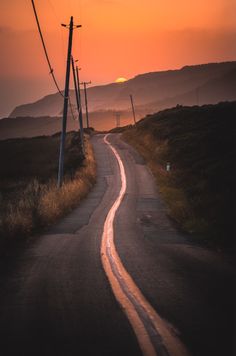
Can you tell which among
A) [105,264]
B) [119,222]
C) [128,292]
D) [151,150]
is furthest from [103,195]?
[151,150]

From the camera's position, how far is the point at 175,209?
18328mm

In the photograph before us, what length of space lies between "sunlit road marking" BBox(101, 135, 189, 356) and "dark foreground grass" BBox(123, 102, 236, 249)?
13.7 feet

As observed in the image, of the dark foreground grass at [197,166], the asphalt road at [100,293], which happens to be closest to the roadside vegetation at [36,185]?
the asphalt road at [100,293]

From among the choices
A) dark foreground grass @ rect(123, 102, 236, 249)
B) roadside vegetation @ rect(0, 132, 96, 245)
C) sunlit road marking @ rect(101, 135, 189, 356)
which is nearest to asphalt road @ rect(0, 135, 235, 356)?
sunlit road marking @ rect(101, 135, 189, 356)

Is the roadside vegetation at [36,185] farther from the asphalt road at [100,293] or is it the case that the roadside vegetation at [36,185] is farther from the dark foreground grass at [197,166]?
the dark foreground grass at [197,166]

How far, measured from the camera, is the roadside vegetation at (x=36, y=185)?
1329cm

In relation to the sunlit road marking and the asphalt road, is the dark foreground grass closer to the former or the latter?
→ the asphalt road

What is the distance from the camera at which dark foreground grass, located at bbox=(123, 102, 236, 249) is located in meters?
14.5

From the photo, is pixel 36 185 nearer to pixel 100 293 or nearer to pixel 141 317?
pixel 100 293

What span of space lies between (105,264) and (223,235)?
465 centimetres

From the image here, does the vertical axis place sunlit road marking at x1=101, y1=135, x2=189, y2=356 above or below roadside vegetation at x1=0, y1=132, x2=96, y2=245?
below

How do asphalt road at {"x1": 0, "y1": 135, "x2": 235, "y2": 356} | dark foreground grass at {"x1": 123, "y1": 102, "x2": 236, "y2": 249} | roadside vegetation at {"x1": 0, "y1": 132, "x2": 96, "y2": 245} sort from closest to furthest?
1. asphalt road at {"x1": 0, "y1": 135, "x2": 235, "y2": 356}
2. roadside vegetation at {"x1": 0, "y1": 132, "x2": 96, "y2": 245}
3. dark foreground grass at {"x1": 123, "y1": 102, "x2": 236, "y2": 249}

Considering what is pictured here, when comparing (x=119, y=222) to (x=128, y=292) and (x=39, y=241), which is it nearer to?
(x=39, y=241)

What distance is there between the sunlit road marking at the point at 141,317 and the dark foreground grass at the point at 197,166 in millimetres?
4190
